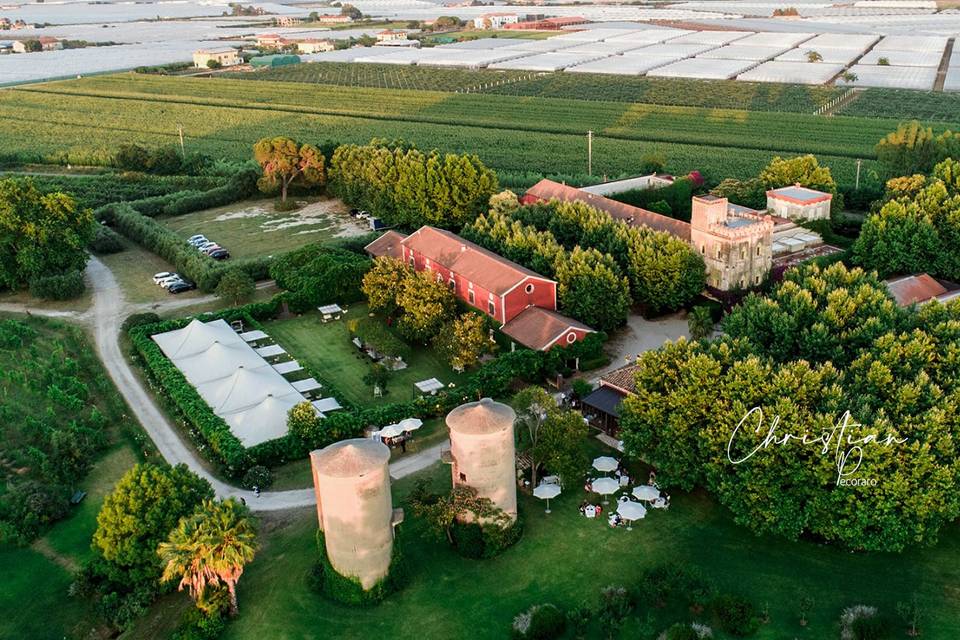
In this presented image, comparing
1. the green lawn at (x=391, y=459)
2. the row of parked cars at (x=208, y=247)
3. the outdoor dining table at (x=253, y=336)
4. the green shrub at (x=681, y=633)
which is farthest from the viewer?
the row of parked cars at (x=208, y=247)

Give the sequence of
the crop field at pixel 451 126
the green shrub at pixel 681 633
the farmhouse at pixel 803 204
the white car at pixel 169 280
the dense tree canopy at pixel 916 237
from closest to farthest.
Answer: the green shrub at pixel 681 633 < the dense tree canopy at pixel 916 237 < the white car at pixel 169 280 < the farmhouse at pixel 803 204 < the crop field at pixel 451 126

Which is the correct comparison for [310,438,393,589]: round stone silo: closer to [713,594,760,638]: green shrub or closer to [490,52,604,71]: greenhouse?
[713,594,760,638]: green shrub

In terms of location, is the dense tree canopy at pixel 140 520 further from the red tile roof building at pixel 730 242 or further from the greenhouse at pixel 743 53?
the greenhouse at pixel 743 53

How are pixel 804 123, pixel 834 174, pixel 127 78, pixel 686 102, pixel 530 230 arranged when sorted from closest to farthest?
pixel 530 230
pixel 834 174
pixel 804 123
pixel 686 102
pixel 127 78

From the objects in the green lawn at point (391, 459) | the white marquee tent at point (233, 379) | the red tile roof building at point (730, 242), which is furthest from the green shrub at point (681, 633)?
the red tile roof building at point (730, 242)

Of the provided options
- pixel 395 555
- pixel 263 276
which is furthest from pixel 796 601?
pixel 263 276

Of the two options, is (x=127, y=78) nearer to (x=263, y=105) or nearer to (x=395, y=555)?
(x=263, y=105)

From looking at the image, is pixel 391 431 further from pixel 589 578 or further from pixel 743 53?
pixel 743 53
